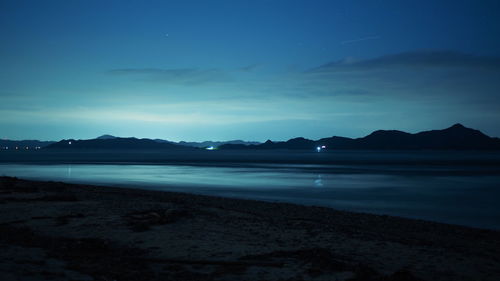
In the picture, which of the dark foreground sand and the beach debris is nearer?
the dark foreground sand

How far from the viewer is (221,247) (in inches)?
415

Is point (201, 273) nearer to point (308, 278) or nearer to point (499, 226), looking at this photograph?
point (308, 278)

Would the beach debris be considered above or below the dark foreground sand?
above

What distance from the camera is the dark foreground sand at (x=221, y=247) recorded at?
8367mm

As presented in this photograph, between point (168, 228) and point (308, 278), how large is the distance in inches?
228

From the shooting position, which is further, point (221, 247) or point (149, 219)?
point (149, 219)

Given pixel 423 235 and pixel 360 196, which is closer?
pixel 423 235

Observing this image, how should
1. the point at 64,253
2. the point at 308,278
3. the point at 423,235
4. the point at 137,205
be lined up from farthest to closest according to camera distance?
the point at 137,205, the point at 423,235, the point at 64,253, the point at 308,278

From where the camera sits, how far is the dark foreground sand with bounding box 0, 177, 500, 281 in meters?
8.37

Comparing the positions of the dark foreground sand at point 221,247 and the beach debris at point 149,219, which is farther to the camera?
the beach debris at point 149,219

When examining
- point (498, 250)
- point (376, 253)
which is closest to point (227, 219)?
point (376, 253)

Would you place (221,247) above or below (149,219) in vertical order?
below

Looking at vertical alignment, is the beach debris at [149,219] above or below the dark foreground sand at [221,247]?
above

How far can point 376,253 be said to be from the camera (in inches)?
411
